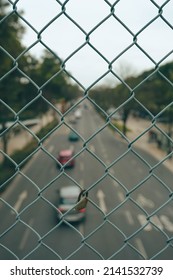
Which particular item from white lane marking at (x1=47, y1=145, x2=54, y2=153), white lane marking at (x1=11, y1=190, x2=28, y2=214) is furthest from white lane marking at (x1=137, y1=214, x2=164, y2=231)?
white lane marking at (x1=47, y1=145, x2=54, y2=153)

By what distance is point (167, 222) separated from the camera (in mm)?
12398

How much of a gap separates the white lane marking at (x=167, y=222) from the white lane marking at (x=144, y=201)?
1337mm

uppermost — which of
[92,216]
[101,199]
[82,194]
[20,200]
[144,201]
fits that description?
[20,200]

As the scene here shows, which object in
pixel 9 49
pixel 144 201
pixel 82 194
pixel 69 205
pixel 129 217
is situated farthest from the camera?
pixel 144 201

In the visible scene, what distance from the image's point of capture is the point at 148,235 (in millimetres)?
11656

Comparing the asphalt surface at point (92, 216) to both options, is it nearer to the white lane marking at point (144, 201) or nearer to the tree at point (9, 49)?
the white lane marking at point (144, 201)

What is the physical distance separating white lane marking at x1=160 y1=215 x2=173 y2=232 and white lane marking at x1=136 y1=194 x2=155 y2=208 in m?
1.34

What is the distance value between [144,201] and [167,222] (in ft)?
8.08

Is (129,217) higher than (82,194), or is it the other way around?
(129,217)

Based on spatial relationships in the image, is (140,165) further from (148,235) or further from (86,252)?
(86,252)

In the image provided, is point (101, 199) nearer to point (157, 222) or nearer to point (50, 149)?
point (157, 222)

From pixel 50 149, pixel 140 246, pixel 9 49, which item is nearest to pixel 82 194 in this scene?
pixel 140 246

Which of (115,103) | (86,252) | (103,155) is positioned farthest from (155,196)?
(115,103)

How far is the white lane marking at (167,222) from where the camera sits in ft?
39.1
